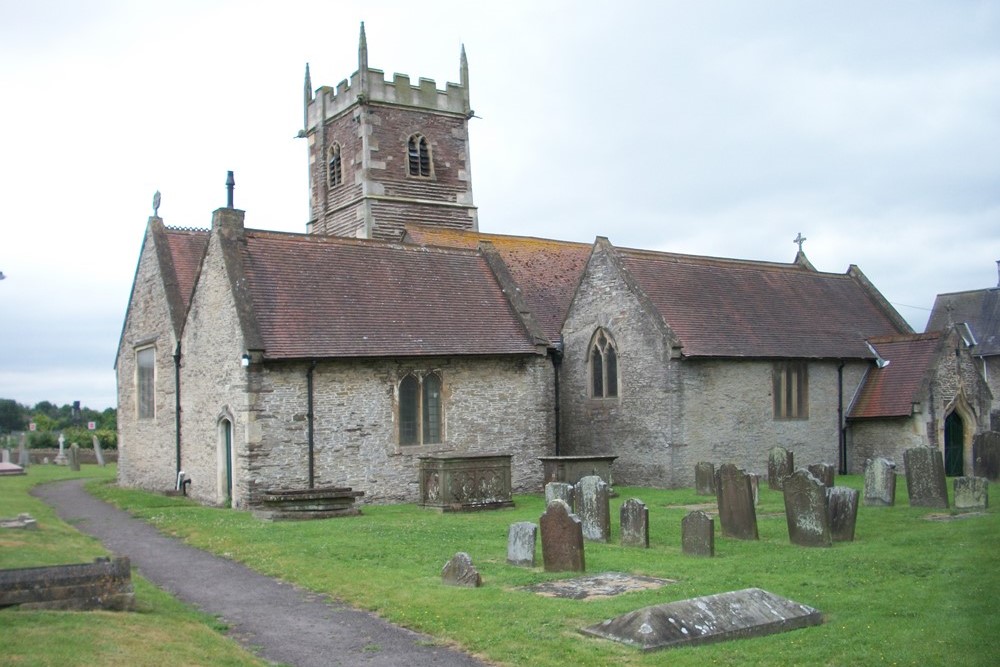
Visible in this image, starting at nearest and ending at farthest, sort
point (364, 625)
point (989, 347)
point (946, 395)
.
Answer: point (364, 625), point (946, 395), point (989, 347)

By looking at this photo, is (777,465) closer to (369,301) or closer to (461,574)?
(369,301)

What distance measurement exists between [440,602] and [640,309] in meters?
16.5

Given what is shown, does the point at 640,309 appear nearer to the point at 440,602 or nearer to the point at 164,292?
the point at 164,292

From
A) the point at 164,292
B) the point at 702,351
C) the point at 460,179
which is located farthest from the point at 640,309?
the point at 460,179

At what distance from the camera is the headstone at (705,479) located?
2359 cm

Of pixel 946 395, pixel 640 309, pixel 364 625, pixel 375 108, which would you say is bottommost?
pixel 364 625

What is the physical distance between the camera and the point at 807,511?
607 inches

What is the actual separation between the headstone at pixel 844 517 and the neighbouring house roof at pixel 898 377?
1367cm

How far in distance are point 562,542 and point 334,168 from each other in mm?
34897

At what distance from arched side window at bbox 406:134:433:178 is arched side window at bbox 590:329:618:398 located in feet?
61.5

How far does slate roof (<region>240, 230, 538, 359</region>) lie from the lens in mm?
23516

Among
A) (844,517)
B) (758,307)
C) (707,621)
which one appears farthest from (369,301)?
(707,621)

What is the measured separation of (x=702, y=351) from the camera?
26.3 m

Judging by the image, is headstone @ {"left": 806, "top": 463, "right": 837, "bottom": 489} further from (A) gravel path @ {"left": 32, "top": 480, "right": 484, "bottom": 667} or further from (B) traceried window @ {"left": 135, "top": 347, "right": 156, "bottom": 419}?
(B) traceried window @ {"left": 135, "top": 347, "right": 156, "bottom": 419}
